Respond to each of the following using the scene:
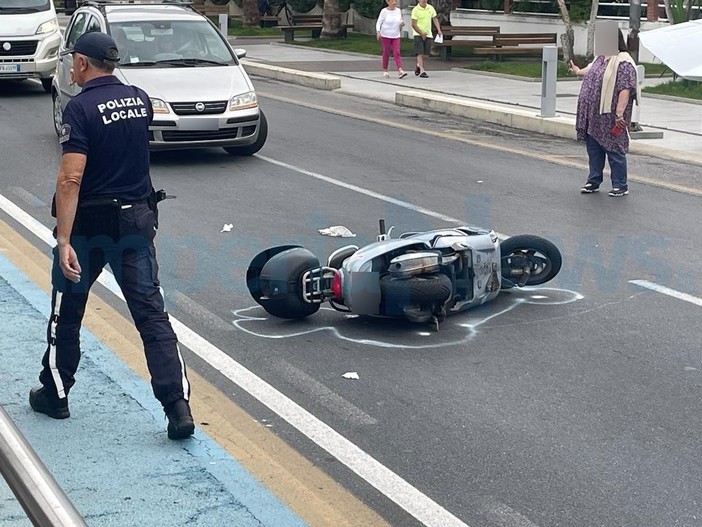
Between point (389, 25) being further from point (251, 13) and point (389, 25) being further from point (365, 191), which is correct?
point (251, 13)

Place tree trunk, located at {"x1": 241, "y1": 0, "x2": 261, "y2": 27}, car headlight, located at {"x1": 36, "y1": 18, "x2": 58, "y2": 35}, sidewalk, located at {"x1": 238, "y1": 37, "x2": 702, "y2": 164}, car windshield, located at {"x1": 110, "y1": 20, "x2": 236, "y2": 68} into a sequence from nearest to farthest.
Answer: car windshield, located at {"x1": 110, "y1": 20, "x2": 236, "y2": 68}
sidewalk, located at {"x1": 238, "y1": 37, "x2": 702, "y2": 164}
car headlight, located at {"x1": 36, "y1": 18, "x2": 58, "y2": 35}
tree trunk, located at {"x1": 241, "y1": 0, "x2": 261, "y2": 27}

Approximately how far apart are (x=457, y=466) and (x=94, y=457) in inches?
62.9

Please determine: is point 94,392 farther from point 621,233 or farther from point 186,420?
point 621,233

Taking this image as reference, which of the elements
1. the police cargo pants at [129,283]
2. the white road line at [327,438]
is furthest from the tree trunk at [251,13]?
the police cargo pants at [129,283]

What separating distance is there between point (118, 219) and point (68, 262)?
1.00 feet

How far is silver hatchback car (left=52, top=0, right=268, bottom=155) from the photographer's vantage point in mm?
13617

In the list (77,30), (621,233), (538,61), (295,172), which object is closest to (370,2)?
(538,61)

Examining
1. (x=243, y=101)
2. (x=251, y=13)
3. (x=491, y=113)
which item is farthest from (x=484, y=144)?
(x=251, y=13)

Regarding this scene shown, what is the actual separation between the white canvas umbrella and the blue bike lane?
11.6 m

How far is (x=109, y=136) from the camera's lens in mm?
5410

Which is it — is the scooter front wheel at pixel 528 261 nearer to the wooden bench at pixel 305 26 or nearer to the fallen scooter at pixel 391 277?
the fallen scooter at pixel 391 277

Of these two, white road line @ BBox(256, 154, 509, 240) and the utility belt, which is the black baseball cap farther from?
white road line @ BBox(256, 154, 509, 240)

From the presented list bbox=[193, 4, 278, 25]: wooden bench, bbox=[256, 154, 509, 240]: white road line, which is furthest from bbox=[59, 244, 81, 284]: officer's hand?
bbox=[193, 4, 278, 25]: wooden bench

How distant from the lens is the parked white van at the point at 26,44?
20594 millimetres
